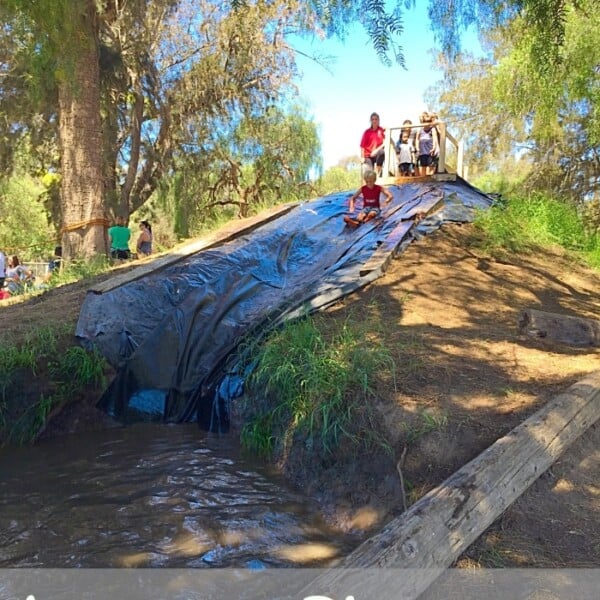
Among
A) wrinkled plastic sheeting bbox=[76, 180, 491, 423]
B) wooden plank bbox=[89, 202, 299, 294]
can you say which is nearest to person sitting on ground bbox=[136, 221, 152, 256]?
wooden plank bbox=[89, 202, 299, 294]

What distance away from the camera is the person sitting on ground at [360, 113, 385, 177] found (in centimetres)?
1104

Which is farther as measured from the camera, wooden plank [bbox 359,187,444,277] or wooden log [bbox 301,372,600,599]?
wooden plank [bbox 359,187,444,277]

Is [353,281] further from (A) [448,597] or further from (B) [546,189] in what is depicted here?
(B) [546,189]

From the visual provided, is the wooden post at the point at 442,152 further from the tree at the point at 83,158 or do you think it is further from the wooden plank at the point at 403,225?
the tree at the point at 83,158

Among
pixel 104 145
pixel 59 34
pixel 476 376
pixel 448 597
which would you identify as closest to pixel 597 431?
pixel 476 376

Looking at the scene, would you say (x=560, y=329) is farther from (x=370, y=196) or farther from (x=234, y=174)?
(x=234, y=174)

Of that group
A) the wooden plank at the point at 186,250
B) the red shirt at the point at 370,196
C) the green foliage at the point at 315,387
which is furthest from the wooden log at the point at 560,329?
the wooden plank at the point at 186,250

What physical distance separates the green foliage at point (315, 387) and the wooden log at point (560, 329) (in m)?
1.50

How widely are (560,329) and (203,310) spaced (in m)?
3.50

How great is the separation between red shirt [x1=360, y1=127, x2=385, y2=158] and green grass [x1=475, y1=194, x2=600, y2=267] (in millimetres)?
2550

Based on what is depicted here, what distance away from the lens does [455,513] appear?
265cm

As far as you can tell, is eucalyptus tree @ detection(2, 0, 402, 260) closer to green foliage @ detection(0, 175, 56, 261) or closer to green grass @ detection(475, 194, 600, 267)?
green grass @ detection(475, 194, 600, 267)

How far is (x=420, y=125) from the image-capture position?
10.8m

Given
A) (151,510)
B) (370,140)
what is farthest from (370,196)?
(151,510)
